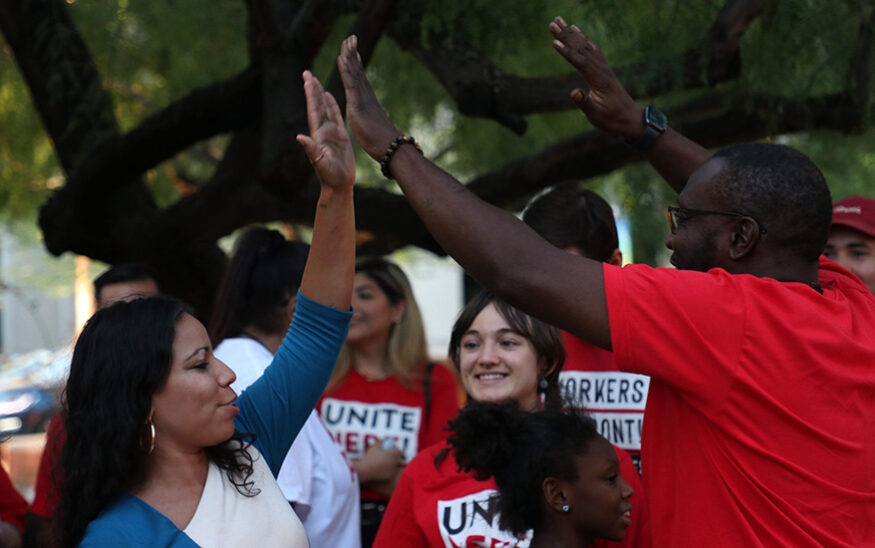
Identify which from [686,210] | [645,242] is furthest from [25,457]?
[686,210]

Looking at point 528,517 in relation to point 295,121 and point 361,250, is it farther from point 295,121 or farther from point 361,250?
point 361,250

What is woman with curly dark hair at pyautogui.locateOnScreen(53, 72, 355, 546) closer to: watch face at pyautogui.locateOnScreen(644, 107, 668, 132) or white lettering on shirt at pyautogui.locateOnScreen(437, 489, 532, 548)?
white lettering on shirt at pyautogui.locateOnScreen(437, 489, 532, 548)

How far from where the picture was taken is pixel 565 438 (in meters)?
2.83

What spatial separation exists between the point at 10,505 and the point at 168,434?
74.8 inches

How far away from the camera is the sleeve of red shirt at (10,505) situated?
3.65 metres

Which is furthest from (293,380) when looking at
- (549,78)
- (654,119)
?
(549,78)

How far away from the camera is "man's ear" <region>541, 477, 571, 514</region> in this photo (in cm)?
275

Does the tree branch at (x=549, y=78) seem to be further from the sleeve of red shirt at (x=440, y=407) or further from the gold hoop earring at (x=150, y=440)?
the gold hoop earring at (x=150, y=440)

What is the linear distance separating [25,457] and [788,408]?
9235 millimetres

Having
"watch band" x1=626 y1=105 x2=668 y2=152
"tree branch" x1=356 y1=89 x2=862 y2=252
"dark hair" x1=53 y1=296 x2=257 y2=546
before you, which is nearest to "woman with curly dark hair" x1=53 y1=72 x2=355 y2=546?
"dark hair" x1=53 y1=296 x2=257 y2=546

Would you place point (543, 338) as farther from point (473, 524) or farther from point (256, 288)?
point (256, 288)

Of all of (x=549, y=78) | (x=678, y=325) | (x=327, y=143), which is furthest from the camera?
(x=549, y=78)

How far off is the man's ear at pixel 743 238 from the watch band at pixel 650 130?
2.76 ft

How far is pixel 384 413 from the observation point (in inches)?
161
